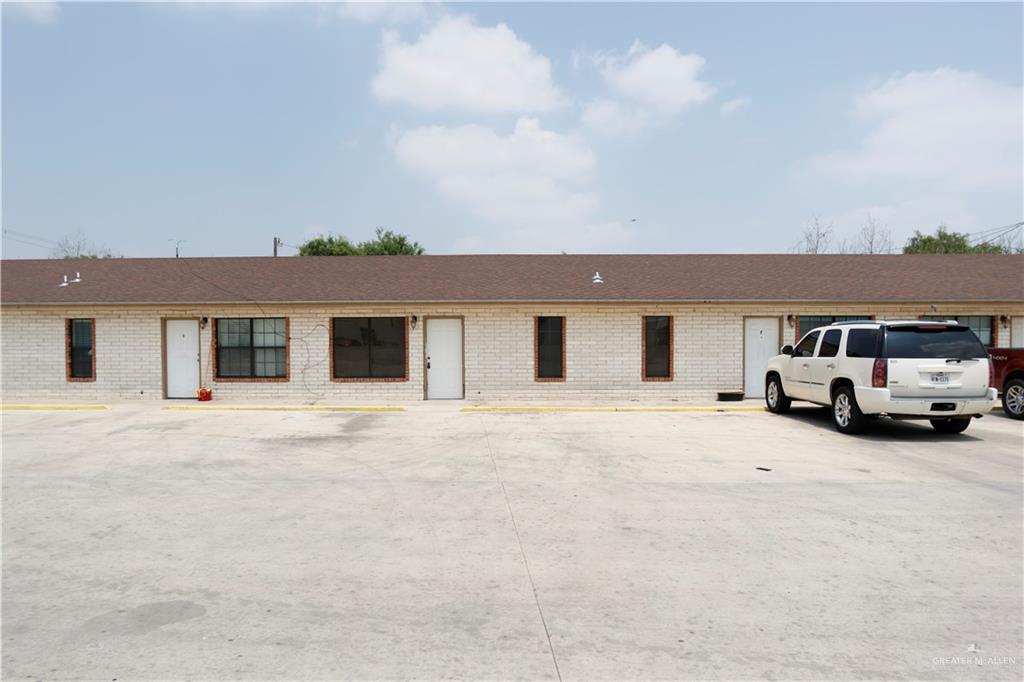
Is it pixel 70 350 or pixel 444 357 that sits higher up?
pixel 70 350

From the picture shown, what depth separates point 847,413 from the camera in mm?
12094

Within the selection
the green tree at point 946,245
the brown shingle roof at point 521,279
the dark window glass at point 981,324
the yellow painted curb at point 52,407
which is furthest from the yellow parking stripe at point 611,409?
the green tree at point 946,245

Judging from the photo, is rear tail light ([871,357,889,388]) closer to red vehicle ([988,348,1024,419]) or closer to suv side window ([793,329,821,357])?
suv side window ([793,329,821,357])

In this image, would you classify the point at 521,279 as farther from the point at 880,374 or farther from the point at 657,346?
the point at 880,374

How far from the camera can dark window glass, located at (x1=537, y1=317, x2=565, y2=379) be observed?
60.9ft

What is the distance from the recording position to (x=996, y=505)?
7.19 m

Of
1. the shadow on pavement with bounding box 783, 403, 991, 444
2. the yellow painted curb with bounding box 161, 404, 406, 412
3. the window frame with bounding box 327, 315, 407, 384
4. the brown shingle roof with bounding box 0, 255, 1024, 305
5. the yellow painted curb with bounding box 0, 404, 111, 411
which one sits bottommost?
the shadow on pavement with bounding box 783, 403, 991, 444

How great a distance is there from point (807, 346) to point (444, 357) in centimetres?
933

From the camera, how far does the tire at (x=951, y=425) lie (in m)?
12.1

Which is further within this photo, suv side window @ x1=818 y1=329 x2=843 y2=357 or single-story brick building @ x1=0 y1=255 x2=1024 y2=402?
single-story brick building @ x1=0 y1=255 x2=1024 y2=402

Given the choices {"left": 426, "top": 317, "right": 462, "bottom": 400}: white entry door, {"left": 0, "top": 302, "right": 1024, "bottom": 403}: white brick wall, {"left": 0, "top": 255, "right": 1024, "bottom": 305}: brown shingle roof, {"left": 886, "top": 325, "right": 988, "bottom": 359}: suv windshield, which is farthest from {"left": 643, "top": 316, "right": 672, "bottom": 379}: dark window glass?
{"left": 886, "top": 325, "right": 988, "bottom": 359}: suv windshield

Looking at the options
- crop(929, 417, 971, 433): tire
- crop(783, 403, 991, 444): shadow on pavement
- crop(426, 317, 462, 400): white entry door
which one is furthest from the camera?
crop(426, 317, 462, 400): white entry door

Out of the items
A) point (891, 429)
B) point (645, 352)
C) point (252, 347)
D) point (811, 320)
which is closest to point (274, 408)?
point (252, 347)

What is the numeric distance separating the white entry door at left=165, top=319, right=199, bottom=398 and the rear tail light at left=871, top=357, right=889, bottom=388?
1676 cm
